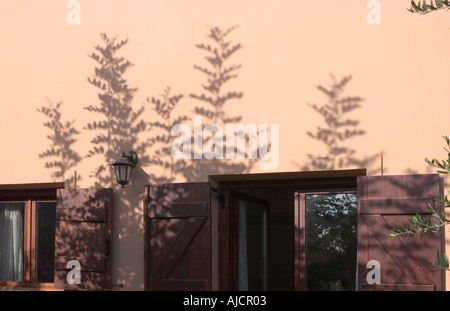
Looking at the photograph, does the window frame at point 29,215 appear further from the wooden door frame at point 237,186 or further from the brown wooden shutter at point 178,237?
the wooden door frame at point 237,186

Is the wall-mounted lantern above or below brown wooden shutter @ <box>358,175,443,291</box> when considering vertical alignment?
above

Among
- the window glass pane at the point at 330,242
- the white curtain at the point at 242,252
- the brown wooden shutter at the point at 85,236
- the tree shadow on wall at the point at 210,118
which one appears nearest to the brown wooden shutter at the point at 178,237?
the tree shadow on wall at the point at 210,118

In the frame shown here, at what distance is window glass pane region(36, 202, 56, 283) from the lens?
7.77 metres

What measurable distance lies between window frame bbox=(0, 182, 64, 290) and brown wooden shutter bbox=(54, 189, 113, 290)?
0.64 m

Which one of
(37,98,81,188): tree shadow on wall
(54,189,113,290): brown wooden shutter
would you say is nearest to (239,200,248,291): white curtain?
(54,189,113,290): brown wooden shutter

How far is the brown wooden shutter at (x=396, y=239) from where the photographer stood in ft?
19.0

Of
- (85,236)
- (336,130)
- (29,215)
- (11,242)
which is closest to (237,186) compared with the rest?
(336,130)

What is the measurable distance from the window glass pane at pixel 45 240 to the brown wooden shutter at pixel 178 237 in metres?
1.59

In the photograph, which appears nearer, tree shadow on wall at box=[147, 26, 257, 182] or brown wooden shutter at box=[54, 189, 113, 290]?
tree shadow on wall at box=[147, 26, 257, 182]

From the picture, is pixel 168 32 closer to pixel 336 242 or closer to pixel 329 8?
pixel 329 8

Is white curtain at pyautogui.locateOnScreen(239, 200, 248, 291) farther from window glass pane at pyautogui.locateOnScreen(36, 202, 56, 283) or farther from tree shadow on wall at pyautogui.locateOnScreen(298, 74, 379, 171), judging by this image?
window glass pane at pyautogui.locateOnScreen(36, 202, 56, 283)

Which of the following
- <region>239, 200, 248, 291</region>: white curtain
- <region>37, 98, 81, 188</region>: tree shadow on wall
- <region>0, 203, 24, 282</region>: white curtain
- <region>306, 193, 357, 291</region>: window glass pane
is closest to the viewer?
<region>306, 193, 357, 291</region>: window glass pane
